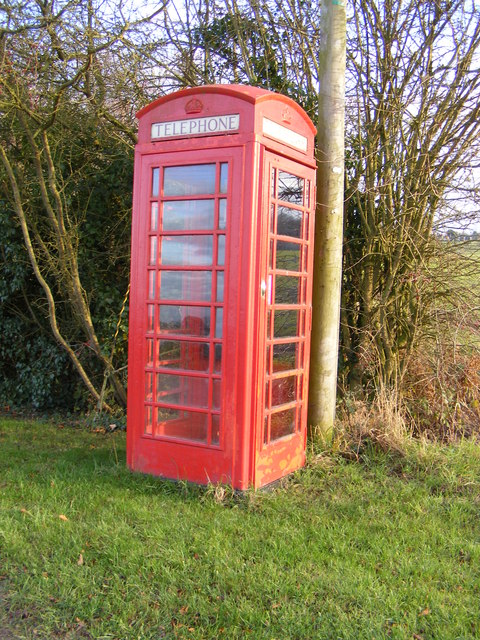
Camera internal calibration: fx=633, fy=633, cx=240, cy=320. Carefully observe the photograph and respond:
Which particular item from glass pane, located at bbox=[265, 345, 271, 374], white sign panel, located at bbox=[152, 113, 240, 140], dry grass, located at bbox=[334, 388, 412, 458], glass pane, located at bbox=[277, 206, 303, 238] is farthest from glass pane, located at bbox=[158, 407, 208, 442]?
white sign panel, located at bbox=[152, 113, 240, 140]

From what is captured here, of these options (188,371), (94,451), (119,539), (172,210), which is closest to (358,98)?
(172,210)

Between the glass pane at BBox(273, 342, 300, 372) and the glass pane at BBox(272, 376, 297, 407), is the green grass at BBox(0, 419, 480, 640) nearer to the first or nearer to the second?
the glass pane at BBox(272, 376, 297, 407)

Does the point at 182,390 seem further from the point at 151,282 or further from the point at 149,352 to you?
the point at 151,282

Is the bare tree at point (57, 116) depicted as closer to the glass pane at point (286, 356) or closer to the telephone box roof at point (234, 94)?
the telephone box roof at point (234, 94)

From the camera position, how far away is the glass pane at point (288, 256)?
14.9 feet

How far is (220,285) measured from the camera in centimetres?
438

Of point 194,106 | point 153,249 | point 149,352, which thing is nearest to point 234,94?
point 194,106

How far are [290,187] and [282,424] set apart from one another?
177 cm

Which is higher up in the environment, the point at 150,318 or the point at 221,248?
the point at 221,248

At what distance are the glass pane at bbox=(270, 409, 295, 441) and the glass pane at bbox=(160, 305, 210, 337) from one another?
32.6 inches

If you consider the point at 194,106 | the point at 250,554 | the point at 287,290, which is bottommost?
the point at 250,554

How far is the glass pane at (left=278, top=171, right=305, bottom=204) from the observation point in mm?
4574

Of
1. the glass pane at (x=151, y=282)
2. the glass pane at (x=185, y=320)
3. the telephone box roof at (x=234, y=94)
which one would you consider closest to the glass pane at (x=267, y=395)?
the glass pane at (x=185, y=320)

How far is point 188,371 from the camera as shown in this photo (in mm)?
4531
